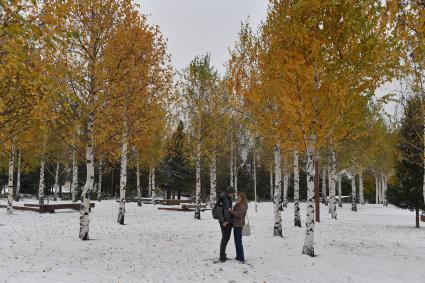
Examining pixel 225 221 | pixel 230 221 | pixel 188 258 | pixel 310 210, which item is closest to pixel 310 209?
pixel 310 210

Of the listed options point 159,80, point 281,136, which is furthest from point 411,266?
point 159,80

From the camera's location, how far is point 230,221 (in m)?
9.66

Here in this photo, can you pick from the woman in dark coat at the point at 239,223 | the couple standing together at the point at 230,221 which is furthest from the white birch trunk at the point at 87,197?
the woman in dark coat at the point at 239,223

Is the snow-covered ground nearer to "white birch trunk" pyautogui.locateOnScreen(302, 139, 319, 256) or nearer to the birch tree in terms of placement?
"white birch trunk" pyautogui.locateOnScreen(302, 139, 319, 256)

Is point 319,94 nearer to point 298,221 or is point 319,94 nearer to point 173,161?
point 298,221

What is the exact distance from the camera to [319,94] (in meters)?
10.2

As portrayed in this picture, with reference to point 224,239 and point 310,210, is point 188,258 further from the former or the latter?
point 310,210

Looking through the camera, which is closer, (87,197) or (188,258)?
(188,258)

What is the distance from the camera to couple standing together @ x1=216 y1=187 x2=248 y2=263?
953cm

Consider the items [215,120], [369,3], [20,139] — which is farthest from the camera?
[215,120]

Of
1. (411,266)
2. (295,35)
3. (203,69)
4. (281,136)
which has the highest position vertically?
(203,69)

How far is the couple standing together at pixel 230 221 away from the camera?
9.53m

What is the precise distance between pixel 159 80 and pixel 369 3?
40.2 ft

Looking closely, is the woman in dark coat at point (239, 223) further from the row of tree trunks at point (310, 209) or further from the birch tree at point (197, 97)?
the birch tree at point (197, 97)
